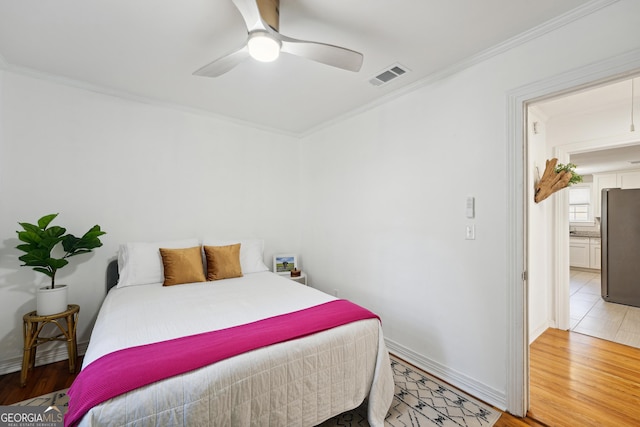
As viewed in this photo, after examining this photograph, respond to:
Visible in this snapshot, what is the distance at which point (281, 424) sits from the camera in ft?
4.78

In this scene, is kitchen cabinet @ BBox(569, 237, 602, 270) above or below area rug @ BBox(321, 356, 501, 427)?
above

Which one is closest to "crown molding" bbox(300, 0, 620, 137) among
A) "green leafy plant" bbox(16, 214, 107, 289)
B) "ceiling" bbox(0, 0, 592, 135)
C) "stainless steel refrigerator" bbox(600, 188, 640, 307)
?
"ceiling" bbox(0, 0, 592, 135)

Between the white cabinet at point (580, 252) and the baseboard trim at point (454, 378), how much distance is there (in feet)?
20.8

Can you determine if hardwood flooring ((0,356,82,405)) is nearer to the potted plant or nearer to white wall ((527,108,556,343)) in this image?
the potted plant

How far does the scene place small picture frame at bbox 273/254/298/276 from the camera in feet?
12.3

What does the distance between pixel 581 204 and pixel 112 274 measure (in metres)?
9.38

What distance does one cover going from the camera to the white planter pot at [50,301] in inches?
85.9

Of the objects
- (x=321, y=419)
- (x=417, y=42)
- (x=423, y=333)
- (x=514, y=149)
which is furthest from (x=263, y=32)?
(x=423, y=333)

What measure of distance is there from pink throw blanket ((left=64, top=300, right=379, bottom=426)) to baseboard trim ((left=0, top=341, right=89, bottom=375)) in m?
1.85

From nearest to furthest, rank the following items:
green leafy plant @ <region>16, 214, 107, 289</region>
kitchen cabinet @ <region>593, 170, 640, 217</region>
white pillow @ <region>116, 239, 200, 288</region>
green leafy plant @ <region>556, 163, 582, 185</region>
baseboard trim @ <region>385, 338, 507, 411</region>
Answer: baseboard trim @ <region>385, 338, 507, 411</region>, green leafy plant @ <region>16, 214, 107, 289</region>, white pillow @ <region>116, 239, 200, 288</region>, green leafy plant @ <region>556, 163, 582, 185</region>, kitchen cabinet @ <region>593, 170, 640, 217</region>

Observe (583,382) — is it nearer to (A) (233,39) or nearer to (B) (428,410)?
(B) (428,410)

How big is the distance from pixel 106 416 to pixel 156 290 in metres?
1.47

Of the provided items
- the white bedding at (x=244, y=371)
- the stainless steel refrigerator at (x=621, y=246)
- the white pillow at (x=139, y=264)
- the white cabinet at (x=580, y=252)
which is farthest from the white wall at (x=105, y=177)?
the white cabinet at (x=580, y=252)

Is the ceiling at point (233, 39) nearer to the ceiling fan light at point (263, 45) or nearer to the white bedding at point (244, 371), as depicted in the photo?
the ceiling fan light at point (263, 45)
